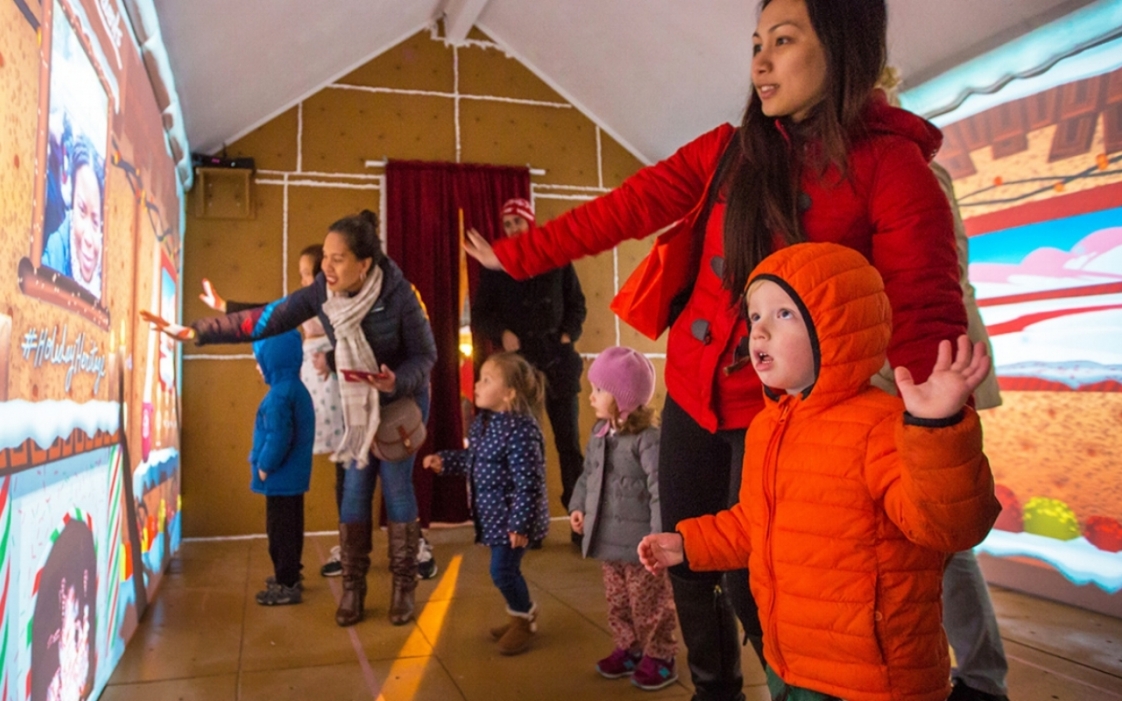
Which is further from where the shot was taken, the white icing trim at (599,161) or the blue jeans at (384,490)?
the white icing trim at (599,161)

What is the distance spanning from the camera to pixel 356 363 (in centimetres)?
277

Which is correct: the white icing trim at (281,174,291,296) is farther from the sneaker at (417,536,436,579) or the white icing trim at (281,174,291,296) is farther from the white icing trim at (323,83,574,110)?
the sneaker at (417,536,436,579)

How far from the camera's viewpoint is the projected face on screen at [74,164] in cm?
159

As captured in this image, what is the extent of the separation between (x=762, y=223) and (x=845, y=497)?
19.9 inches

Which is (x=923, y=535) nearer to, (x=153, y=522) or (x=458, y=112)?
(x=153, y=522)

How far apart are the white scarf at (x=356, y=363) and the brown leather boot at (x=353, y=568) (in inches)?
8.6

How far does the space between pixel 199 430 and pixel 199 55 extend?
6.88ft

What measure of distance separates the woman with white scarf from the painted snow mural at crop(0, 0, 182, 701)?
1.71ft

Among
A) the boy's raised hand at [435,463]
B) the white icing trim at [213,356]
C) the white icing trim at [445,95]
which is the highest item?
the white icing trim at [445,95]

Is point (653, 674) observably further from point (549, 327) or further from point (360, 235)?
point (549, 327)

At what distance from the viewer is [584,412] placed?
5324 millimetres

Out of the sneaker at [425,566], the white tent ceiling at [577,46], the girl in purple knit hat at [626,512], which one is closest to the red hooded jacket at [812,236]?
the girl in purple knit hat at [626,512]

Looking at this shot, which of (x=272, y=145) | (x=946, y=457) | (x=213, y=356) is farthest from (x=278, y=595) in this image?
(x=272, y=145)

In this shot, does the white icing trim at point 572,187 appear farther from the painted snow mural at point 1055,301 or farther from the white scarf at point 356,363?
the white scarf at point 356,363
